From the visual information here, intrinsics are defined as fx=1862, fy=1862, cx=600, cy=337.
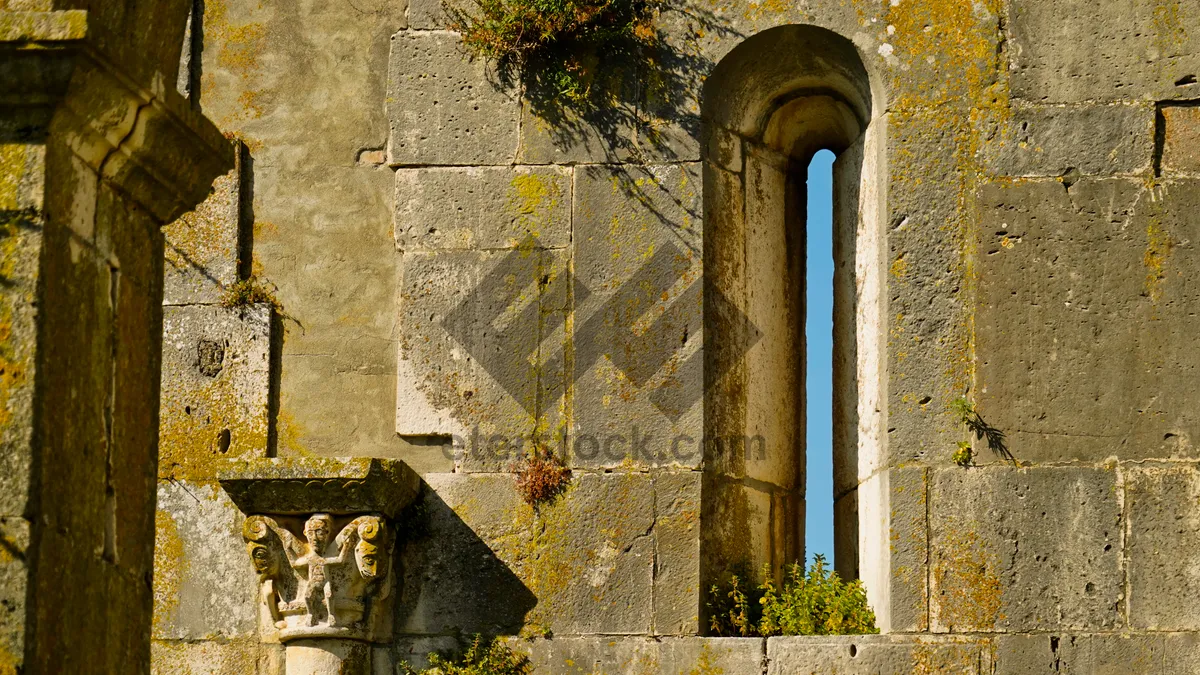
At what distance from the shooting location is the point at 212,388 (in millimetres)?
8547

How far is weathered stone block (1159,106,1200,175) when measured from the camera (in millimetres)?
8117

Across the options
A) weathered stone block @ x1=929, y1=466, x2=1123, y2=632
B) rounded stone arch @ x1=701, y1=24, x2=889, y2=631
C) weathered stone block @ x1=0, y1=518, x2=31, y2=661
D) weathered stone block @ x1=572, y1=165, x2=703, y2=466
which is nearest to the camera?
weathered stone block @ x1=0, y1=518, x2=31, y2=661

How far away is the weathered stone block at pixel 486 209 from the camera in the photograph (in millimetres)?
8438

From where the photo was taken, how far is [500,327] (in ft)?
27.5

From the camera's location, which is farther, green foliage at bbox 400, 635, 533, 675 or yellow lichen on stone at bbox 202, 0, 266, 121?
yellow lichen on stone at bbox 202, 0, 266, 121

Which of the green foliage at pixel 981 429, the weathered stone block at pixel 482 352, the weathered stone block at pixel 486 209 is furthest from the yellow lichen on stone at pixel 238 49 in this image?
the green foliage at pixel 981 429

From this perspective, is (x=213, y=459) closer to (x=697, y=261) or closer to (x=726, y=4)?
(x=697, y=261)

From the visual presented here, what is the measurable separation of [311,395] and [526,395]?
1019mm

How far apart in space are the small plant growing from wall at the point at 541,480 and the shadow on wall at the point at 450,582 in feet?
0.99

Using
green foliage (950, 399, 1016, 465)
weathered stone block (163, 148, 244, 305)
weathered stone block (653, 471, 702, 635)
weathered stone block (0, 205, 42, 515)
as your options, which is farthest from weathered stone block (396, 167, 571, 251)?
weathered stone block (0, 205, 42, 515)

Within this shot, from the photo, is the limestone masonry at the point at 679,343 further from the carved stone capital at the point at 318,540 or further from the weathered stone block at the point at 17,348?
the weathered stone block at the point at 17,348

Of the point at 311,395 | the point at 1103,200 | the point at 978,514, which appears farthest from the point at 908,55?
the point at 311,395

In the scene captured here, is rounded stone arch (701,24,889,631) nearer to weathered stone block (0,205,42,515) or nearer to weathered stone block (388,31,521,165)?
weathered stone block (388,31,521,165)

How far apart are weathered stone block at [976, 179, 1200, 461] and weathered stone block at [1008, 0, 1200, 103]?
43 cm
